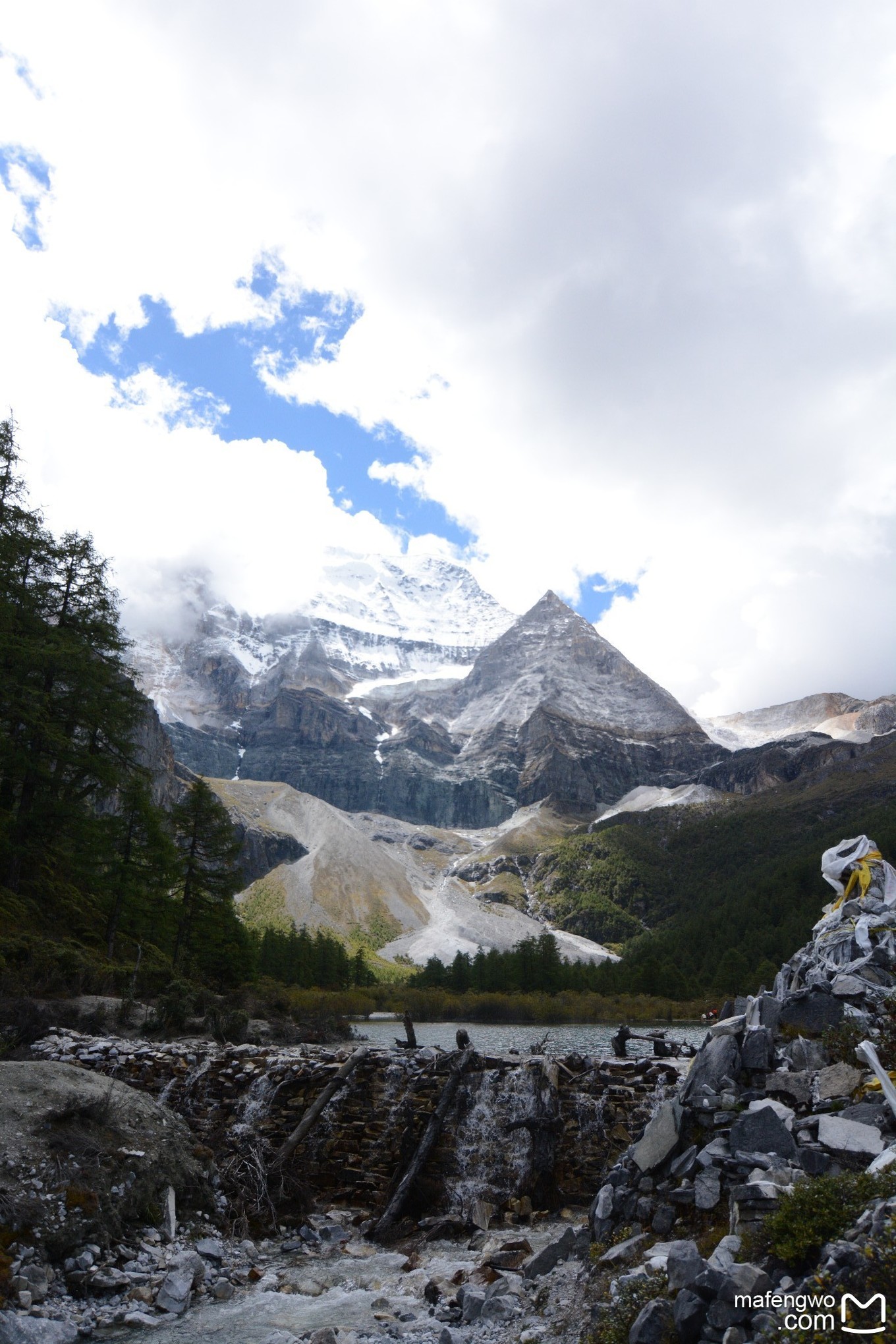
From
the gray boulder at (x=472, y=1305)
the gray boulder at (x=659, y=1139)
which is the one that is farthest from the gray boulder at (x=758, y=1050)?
the gray boulder at (x=472, y=1305)

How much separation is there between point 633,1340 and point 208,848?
44137mm

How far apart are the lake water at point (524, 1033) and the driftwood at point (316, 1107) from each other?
76.9 feet

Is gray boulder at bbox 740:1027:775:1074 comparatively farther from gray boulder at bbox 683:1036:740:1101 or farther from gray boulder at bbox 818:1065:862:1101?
gray boulder at bbox 818:1065:862:1101

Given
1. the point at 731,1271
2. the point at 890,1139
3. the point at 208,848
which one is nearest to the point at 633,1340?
the point at 731,1271

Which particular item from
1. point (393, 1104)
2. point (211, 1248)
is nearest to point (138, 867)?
point (393, 1104)

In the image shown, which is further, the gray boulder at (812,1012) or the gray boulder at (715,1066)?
the gray boulder at (812,1012)

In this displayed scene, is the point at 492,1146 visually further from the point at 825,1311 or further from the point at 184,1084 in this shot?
the point at 825,1311

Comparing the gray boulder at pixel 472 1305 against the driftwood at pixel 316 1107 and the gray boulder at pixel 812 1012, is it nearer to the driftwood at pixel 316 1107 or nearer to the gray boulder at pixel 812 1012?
the gray boulder at pixel 812 1012

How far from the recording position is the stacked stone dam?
64.0 feet

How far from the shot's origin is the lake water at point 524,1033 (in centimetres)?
5206

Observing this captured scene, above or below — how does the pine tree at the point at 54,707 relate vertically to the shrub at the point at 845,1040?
above

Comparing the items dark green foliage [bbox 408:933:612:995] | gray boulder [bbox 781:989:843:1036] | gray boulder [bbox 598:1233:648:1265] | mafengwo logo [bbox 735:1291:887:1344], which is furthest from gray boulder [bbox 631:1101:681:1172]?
dark green foliage [bbox 408:933:612:995]

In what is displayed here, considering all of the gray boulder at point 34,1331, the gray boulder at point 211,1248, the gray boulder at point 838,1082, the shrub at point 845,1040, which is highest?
the shrub at point 845,1040

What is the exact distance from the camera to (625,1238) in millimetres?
11406
